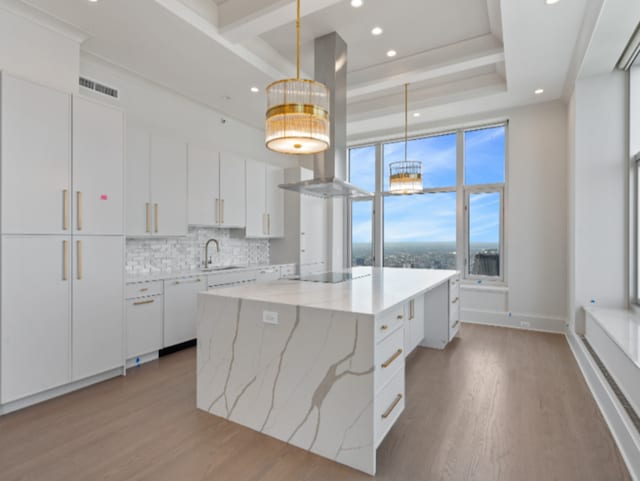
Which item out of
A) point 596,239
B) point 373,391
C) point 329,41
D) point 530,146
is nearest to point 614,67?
point 530,146

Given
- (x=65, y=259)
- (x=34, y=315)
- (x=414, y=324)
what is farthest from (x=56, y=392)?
(x=414, y=324)

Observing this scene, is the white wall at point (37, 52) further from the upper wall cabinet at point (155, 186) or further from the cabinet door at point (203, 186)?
the cabinet door at point (203, 186)

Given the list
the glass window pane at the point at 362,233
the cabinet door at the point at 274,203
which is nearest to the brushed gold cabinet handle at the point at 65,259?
the cabinet door at the point at 274,203

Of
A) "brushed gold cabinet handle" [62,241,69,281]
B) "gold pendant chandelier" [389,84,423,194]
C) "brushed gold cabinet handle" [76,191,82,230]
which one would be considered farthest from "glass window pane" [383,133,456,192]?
"brushed gold cabinet handle" [62,241,69,281]

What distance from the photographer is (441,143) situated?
5.77 metres

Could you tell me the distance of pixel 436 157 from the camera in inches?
228

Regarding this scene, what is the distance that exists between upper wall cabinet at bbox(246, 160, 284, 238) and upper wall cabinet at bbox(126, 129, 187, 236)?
3.78ft

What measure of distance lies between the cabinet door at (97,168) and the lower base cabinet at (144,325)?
778mm

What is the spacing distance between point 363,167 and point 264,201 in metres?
2.19

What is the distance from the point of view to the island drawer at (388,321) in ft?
6.19

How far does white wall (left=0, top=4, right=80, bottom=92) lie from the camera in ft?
8.87

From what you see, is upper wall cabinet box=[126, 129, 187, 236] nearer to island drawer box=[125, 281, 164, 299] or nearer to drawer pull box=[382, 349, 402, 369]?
island drawer box=[125, 281, 164, 299]

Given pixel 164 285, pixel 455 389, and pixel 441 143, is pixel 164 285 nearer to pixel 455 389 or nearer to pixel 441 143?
pixel 455 389

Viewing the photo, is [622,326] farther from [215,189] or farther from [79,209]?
[79,209]
